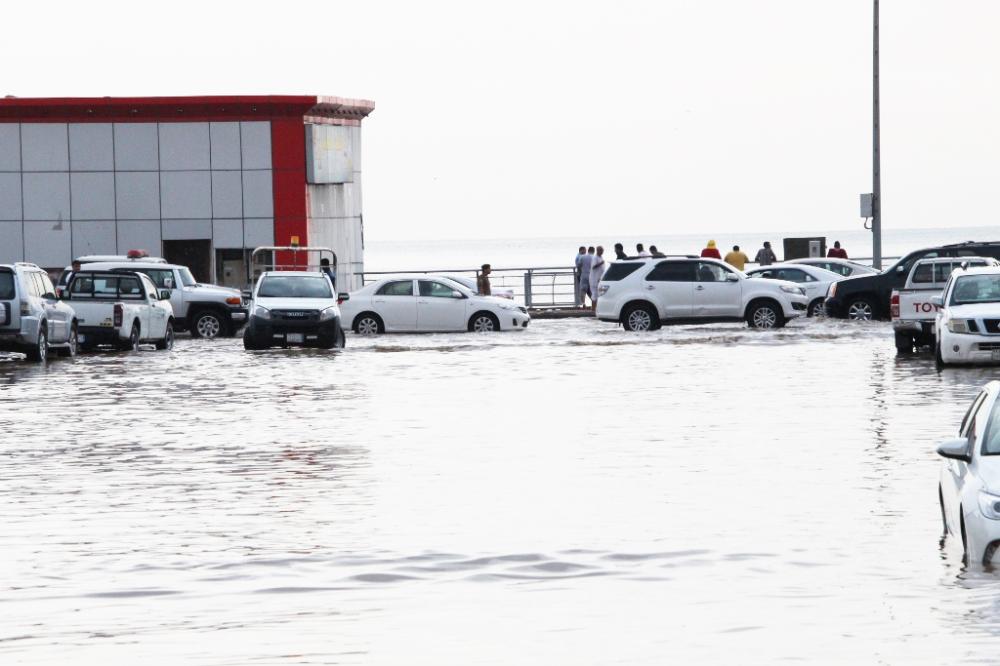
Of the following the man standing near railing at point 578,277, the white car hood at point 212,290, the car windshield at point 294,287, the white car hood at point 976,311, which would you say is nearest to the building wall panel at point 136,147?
the white car hood at point 212,290

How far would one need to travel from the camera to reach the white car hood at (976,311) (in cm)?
2580

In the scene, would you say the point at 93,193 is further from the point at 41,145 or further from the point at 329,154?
the point at 329,154

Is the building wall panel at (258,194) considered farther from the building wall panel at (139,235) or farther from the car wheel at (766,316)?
the car wheel at (766,316)

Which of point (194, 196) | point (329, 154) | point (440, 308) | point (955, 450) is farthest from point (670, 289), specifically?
point (955, 450)

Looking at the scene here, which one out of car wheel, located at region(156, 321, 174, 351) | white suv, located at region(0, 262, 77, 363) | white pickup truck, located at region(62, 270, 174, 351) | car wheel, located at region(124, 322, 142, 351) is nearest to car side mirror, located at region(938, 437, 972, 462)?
white suv, located at region(0, 262, 77, 363)

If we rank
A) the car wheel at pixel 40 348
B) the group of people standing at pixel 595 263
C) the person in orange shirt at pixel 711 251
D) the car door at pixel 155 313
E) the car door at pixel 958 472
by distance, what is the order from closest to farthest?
1. the car door at pixel 958 472
2. the car wheel at pixel 40 348
3. the car door at pixel 155 313
4. the group of people standing at pixel 595 263
5. the person in orange shirt at pixel 711 251

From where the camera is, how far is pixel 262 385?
84.4ft

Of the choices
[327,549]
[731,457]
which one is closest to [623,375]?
[731,457]

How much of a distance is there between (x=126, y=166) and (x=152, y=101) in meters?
1.87

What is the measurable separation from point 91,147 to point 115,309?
16.9 m

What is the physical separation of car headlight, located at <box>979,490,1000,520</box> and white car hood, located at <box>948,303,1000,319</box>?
16.7 metres

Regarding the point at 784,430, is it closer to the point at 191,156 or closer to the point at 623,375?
the point at 623,375

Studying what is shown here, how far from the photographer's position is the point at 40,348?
31.4 meters

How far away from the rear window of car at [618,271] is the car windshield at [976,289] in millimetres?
14508
